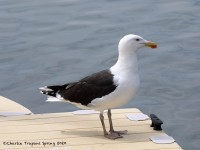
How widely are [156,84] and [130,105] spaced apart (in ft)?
3.23

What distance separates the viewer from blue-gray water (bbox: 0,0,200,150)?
10.1m

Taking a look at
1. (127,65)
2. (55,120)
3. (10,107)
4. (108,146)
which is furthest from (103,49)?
(108,146)

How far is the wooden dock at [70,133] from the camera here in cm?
660

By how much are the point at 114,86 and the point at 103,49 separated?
230 inches

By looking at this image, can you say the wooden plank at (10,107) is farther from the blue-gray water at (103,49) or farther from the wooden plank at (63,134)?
the blue-gray water at (103,49)

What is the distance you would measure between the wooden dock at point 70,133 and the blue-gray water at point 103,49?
180 cm

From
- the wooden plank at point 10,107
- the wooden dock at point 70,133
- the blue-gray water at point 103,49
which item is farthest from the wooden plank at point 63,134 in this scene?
the blue-gray water at point 103,49

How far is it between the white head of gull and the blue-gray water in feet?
7.64

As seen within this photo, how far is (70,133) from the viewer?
274 inches

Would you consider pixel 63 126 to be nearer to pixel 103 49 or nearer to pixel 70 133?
pixel 70 133

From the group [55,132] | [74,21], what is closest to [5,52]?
[74,21]

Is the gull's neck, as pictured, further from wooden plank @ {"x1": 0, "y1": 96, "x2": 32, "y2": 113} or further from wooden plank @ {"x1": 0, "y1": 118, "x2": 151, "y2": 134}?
wooden plank @ {"x1": 0, "y1": 96, "x2": 32, "y2": 113}

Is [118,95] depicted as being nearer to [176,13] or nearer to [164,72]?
[164,72]

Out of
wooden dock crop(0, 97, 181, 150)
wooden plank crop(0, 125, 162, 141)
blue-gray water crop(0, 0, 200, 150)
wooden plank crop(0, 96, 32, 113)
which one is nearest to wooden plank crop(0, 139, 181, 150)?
wooden dock crop(0, 97, 181, 150)
